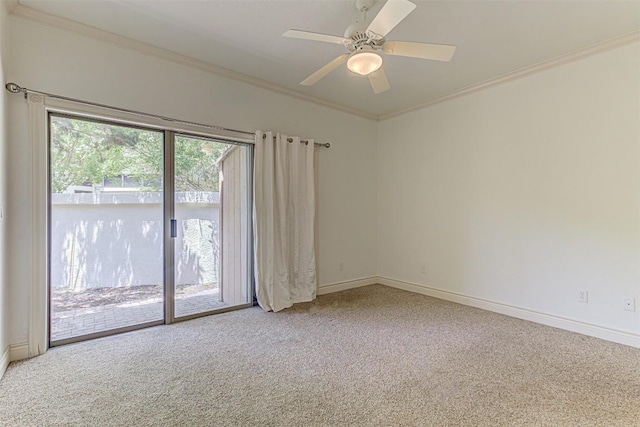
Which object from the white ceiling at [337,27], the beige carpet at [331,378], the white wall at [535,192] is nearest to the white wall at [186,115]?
the white ceiling at [337,27]

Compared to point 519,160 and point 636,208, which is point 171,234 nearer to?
point 519,160

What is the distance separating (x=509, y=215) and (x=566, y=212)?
502mm

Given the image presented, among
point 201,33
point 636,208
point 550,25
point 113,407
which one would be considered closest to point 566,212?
point 636,208

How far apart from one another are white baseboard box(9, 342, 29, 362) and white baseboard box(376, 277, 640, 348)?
3953 millimetres

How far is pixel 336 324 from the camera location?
304cm

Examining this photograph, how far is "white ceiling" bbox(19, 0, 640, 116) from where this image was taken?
2244mm

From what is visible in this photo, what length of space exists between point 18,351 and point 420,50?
11.8 ft

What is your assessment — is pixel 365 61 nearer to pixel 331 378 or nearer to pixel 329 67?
pixel 329 67

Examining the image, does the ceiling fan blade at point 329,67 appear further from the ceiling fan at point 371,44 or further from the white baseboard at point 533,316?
the white baseboard at point 533,316

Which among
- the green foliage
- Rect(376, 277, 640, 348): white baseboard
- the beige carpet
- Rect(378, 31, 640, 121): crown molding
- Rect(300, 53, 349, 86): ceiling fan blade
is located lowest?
the beige carpet

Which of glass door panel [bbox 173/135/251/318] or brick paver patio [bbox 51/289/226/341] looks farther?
glass door panel [bbox 173/135/251/318]

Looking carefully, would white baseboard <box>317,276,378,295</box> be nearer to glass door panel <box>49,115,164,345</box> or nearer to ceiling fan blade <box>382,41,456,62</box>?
glass door panel <box>49,115,164,345</box>

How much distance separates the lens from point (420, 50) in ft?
6.70

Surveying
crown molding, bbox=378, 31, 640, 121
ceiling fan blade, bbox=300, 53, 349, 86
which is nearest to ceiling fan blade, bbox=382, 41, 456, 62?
ceiling fan blade, bbox=300, 53, 349, 86
